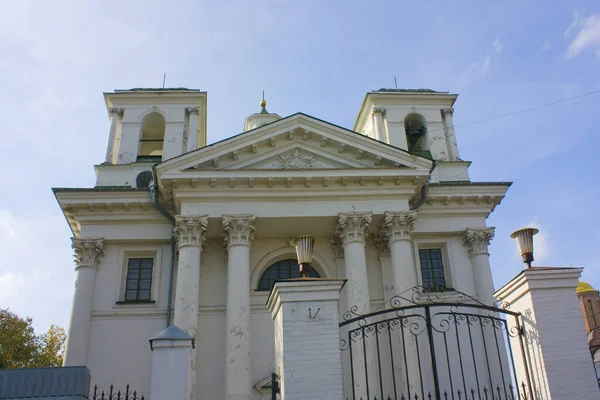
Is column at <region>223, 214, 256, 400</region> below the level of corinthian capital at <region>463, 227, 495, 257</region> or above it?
below

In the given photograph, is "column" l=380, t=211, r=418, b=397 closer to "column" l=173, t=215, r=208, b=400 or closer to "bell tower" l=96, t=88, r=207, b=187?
"column" l=173, t=215, r=208, b=400

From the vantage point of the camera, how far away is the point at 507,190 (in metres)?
19.4

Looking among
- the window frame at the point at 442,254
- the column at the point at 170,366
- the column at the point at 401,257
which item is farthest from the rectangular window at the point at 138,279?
the column at the point at 170,366

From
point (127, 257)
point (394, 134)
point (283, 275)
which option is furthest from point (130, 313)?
point (394, 134)

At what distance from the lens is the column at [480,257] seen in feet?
59.9

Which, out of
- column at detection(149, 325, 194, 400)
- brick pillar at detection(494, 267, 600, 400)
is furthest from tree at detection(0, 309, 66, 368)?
brick pillar at detection(494, 267, 600, 400)

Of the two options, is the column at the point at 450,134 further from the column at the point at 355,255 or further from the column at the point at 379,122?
the column at the point at 355,255

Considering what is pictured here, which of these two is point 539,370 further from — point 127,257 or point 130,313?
point 127,257

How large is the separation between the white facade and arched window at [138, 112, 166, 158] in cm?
346

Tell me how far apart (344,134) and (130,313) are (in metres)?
8.74

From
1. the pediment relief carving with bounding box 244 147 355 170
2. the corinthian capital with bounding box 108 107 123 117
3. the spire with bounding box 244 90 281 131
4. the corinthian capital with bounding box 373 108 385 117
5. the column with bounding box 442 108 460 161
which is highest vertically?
the spire with bounding box 244 90 281 131

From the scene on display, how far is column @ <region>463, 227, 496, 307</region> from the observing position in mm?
18250

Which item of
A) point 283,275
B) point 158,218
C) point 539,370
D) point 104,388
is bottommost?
point 539,370

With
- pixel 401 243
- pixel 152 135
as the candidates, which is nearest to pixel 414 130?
pixel 401 243
